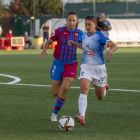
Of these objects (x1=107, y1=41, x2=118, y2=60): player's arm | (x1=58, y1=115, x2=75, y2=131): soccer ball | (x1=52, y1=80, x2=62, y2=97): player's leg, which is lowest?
(x1=58, y1=115, x2=75, y2=131): soccer ball

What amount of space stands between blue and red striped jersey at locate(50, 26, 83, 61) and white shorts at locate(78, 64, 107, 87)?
498 mm

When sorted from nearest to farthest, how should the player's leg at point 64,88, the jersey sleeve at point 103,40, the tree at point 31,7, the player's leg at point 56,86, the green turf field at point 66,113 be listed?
the green turf field at point 66,113, the jersey sleeve at point 103,40, the player's leg at point 64,88, the player's leg at point 56,86, the tree at point 31,7

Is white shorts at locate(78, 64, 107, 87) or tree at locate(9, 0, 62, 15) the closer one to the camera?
white shorts at locate(78, 64, 107, 87)

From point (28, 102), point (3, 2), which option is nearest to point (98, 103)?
point (28, 102)

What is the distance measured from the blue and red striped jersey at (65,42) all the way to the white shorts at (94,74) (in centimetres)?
50

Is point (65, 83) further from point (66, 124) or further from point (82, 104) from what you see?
point (66, 124)

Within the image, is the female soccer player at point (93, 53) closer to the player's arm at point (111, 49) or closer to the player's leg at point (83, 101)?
the player's leg at point (83, 101)

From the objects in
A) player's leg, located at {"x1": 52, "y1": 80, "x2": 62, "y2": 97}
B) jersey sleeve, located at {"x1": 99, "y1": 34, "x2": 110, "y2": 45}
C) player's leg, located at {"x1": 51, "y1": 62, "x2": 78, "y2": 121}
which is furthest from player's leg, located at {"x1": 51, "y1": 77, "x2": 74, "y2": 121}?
jersey sleeve, located at {"x1": 99, "y1": 34, "x2": 110, "y2": 45}

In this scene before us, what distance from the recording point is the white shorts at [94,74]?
712cm

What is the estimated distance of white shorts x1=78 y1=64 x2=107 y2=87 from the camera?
23.4ft

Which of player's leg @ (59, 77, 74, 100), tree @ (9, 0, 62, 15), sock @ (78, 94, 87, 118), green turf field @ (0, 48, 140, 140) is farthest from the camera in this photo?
tree @ (9, 0, 62, 15)

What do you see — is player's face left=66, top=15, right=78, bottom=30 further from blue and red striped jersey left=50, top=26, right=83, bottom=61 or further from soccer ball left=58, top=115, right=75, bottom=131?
soccer ball left=58, top=115, right=75, bottom=131

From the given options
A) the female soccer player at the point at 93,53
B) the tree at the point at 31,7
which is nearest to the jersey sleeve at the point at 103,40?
the female soccer player at the point at 93,53

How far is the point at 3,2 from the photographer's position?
94188 millimetres
